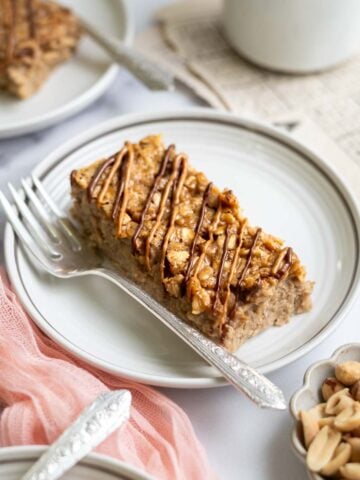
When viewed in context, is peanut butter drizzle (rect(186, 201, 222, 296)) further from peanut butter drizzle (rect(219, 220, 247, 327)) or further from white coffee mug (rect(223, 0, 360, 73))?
white coffee mug (rect(223, 0, 360, 73))

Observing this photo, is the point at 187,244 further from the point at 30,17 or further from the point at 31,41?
the point at 30,17

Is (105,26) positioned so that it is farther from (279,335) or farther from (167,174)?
(279,335)

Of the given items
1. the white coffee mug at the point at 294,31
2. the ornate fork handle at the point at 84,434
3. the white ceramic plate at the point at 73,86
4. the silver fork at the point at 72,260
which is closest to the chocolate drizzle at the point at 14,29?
the white ceramic plate at the point at 73,86

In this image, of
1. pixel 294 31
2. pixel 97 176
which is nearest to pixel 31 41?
pixel 97 176

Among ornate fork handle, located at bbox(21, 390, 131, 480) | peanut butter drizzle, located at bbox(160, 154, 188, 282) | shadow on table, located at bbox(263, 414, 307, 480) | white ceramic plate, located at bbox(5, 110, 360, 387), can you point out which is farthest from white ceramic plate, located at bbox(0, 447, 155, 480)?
peanut butter drizzle, located at bbox(160, 154, 188, 282)

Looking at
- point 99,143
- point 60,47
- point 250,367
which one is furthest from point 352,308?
point 60,47

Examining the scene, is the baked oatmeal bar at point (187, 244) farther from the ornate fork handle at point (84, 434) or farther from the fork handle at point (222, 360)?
the ornate fork handle at point (84, 434)

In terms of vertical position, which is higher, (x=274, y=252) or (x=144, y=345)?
(x=274, y=252)
